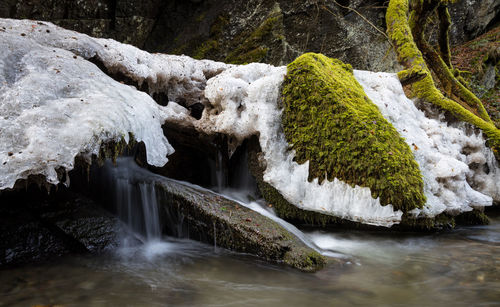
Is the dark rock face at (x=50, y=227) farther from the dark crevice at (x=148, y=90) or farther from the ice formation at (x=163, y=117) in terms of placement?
the dark crevice at (x=148, y=90)

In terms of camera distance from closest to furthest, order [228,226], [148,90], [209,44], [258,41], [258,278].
A: [258,278]
[228,226]
[148,90]
[258,41]
[209,44]

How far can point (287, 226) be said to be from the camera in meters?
3.86

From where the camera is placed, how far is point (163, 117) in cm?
408

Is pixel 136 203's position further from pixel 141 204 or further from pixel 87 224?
pixel 87 224

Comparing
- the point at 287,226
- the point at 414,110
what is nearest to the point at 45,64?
the point at 287,226

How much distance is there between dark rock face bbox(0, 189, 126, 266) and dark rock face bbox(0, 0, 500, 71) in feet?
18.7

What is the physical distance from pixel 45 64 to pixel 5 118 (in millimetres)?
905

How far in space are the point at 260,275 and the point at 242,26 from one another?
23.8ft

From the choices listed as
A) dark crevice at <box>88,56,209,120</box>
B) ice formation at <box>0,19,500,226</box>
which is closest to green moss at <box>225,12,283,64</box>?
ice formation at <box>0,19,500,226</box>

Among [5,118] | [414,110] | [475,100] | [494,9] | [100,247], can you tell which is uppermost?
[494,9]

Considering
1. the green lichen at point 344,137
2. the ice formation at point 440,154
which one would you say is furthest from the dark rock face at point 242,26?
the green lichen at point 344,137

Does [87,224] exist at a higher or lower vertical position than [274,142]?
lower

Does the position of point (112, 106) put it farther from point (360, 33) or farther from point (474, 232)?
point (360, 33)

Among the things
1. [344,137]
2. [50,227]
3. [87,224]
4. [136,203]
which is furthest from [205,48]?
[50,227]
